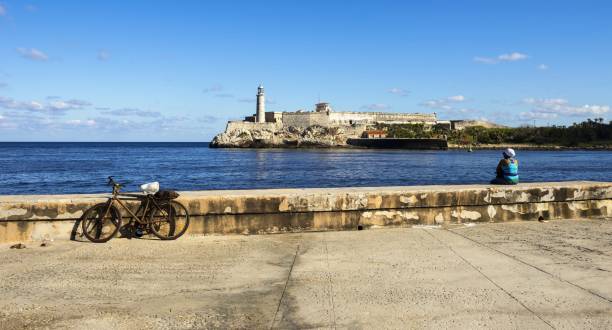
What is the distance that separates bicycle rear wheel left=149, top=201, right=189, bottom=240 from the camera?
7379mm

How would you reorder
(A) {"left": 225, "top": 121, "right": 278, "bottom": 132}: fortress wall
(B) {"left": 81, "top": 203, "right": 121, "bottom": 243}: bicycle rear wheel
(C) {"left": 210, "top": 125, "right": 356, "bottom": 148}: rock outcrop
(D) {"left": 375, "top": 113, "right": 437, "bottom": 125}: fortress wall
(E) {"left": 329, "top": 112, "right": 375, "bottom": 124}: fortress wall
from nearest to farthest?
(B) {"left": 81, "top": 203, "right": 121, "bottom": 243}: bicycle rear wheel → (C) {"left": 210, "top": 125, "right": 356, "bottom": 148}: rock outcrop → (A) {"left": 225, "top": 121, "right": 278, "bottom": 132}: fortress wall → (E) {"left": 329, "top": 112, "right": 375, "bottom": 124}: fortress wall → (D) {"left": 375, "top": 113, "right": 437, "bottom": 125}: fortress wall

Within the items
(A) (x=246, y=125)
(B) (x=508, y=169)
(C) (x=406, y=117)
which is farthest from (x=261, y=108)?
(B) (x=508, y=169)

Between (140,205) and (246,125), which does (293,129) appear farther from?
(140,205)

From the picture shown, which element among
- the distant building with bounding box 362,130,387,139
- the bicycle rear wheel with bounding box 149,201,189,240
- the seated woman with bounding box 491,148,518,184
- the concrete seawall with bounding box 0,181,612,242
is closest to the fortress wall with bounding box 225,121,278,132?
the distant building with bounding box 362,130,387,139

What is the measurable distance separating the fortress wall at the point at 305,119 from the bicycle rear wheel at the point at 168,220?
499 feet

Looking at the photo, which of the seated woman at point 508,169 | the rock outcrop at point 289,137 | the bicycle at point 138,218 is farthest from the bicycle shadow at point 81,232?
the rock outcrop at point 289,137

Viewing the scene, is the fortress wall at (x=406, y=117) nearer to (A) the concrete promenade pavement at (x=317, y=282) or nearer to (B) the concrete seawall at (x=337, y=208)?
(B) the concrete seawall at (x=337, y=208)

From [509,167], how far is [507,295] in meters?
5.27

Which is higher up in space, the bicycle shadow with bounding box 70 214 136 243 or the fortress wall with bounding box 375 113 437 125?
the fortress wall with bounding box 375 113 437 125

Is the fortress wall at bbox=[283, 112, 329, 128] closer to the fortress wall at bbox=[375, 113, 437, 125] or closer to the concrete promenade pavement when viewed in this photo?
the fortress wall at bbox=[375, 113, 437, 125]

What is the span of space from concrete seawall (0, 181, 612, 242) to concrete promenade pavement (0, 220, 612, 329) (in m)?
0.39

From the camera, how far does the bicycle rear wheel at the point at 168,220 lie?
24.2 ft

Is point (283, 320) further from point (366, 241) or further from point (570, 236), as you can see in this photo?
point (570, 236)

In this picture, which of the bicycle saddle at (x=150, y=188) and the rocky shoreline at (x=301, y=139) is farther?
the rocky shoreline at (x=301, y=139)
